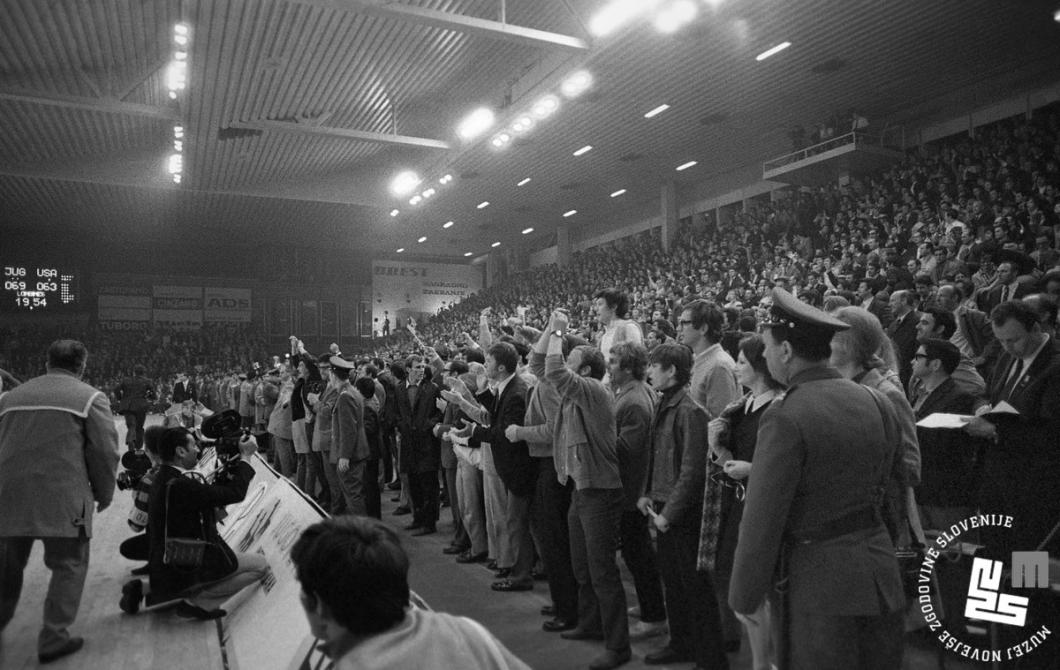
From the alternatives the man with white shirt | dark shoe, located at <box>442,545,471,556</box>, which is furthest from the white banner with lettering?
the man with white shirt

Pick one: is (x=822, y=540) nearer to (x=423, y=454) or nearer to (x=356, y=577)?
(x=356, y=577)

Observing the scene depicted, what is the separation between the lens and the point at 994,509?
10.6 ft

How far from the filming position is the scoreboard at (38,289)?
85.9 feet

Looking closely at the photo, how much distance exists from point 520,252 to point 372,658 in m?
29.2

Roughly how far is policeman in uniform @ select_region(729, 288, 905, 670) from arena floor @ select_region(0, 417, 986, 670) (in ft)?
6.07

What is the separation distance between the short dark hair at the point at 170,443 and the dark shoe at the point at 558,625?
251 centimetres

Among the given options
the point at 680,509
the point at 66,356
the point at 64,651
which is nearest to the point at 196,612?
the point at 64,651

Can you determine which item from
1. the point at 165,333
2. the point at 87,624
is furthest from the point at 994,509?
the point at 165,333

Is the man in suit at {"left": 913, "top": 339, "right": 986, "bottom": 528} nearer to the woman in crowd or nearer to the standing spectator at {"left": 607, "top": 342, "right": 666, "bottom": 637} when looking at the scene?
the woman in crowd

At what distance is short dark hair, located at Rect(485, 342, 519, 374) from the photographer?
5125 millimetres

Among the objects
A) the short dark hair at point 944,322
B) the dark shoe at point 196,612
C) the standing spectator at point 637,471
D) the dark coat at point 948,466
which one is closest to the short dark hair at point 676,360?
the standing spectator at point 637,471

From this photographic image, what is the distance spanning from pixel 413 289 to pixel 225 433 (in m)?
29.2

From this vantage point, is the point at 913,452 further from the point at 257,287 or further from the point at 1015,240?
the point at 257,287

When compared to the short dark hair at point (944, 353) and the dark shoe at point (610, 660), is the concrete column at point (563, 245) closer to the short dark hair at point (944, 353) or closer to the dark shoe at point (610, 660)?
the short dark hair at point (944, 353)
